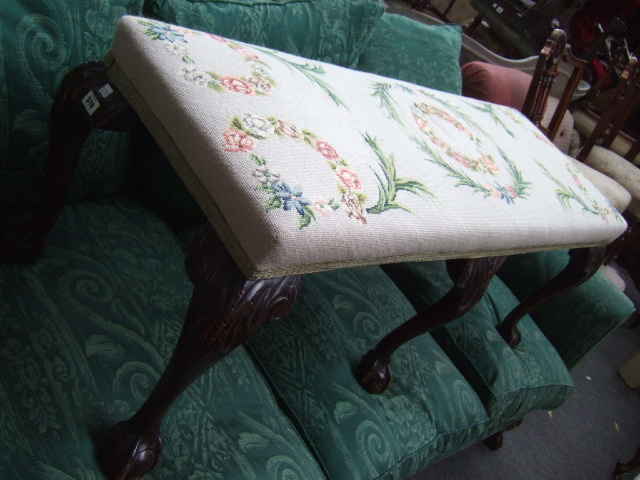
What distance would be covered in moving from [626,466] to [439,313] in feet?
3.56

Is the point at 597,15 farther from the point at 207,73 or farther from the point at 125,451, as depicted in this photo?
the point at 125,451

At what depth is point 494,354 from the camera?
3.35 ft

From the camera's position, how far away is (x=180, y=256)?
75 cm

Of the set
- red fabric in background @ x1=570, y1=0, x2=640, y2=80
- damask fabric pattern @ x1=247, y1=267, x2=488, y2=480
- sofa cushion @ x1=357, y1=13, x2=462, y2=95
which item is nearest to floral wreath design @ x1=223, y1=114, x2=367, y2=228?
damask fabric pattern @ x1=247, y1=267, x2=488, y2=480

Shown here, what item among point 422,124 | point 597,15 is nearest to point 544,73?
point 422,124

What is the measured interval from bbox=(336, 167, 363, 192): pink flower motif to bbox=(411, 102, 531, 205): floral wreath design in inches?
6.3

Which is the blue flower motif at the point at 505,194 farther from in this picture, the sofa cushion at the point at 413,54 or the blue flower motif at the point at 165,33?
the sofa cushion at the point at 413,54

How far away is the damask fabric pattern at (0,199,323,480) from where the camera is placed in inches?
19.1

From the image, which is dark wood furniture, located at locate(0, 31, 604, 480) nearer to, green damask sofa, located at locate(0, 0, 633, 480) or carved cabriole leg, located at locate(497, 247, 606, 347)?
green damask sofa, located at locate(0, 0, 633, 480)

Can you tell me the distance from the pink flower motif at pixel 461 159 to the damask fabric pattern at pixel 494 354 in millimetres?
474

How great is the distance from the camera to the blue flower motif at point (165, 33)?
1.64 feet

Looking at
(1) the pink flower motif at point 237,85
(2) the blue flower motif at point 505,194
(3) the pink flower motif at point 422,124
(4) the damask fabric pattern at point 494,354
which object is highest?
(1) the pink flower motif at point 237,85

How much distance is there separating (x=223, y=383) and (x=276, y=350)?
142 millimetres

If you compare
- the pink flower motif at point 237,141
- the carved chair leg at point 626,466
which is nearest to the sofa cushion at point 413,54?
the pink flower motif at point 237,141
